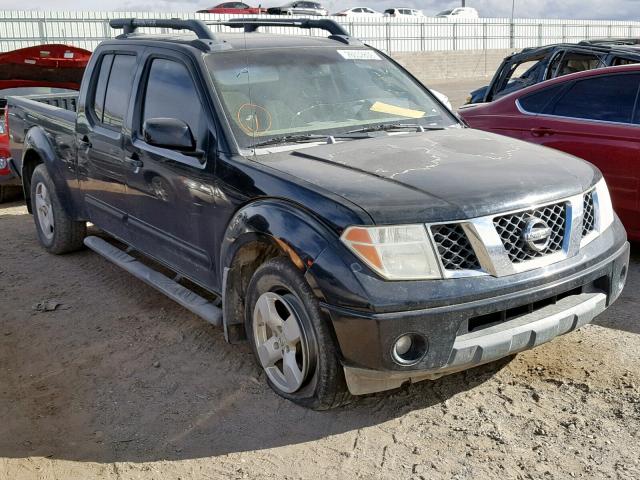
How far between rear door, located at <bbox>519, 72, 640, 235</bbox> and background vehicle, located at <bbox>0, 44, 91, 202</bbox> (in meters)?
5.40

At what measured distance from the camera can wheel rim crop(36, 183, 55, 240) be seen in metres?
6.51

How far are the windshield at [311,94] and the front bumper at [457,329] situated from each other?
54.0 inches

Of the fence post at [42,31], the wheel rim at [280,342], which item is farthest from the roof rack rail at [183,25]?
the fence post at [42,31]

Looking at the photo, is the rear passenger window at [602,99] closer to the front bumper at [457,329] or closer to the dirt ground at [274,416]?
the dirt ground at [274,416]

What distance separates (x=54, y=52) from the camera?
8.82 meters

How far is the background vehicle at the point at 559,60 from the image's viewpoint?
8656 millimetres

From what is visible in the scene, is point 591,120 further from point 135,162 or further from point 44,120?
point 44,120

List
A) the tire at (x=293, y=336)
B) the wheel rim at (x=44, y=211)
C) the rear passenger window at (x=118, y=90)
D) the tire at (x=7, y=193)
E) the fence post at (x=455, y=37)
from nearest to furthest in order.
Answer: the tire at (x=293, y=336) → the rear passenger window at (x=118, y=90) → the wheel rim at (x=44, y=211) → the tire at (x=7, y=193) → the fence post at (x=455, y=37)

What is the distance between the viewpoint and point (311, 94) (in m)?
4.48

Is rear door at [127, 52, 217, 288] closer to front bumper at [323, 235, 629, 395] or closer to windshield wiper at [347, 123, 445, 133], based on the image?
windshield wiper at [347, 123, 445, 133]

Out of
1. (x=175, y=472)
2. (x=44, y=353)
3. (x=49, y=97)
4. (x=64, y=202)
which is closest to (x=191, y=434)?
(x=175, y=472)

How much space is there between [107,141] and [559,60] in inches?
260

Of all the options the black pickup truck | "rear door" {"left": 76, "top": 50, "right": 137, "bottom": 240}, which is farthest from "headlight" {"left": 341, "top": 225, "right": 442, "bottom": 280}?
"rear door" {"left": 76, "top": 50, "right": 137, "bottom": 240}

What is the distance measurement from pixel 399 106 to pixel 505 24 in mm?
33211
